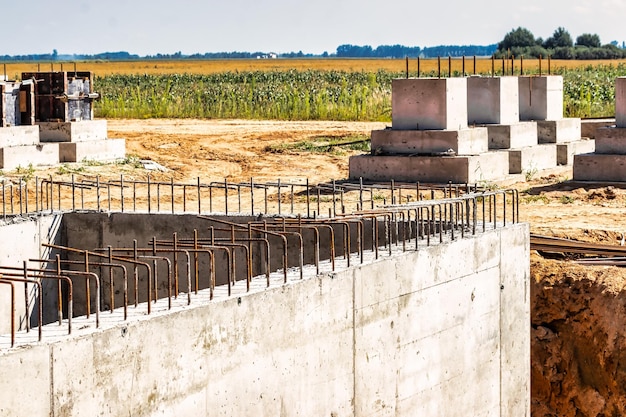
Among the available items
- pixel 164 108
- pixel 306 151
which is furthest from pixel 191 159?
pixel 164 108

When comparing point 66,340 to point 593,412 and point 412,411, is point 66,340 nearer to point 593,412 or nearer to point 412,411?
point 412,411

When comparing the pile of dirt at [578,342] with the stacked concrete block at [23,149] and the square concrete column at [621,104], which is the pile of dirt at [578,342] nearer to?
the square concrete column at [621,104]

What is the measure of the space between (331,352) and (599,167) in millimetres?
12650

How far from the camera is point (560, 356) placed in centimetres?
1484

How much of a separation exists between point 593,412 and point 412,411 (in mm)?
4138

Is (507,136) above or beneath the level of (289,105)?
beneath

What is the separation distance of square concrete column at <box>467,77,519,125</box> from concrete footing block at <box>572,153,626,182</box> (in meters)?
2.42

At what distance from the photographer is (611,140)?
2188 cm

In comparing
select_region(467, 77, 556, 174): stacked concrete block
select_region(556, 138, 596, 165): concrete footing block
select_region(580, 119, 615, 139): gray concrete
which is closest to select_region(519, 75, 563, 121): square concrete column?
select_region(556, 138, 596, 165): concrete footing block

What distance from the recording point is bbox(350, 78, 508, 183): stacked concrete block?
2173 cm

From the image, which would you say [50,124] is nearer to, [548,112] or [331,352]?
[548,112]

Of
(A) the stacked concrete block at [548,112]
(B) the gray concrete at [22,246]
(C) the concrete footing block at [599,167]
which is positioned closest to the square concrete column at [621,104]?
(C) the concrete footing block at [599,167]

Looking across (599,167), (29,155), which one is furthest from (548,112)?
(29,155)

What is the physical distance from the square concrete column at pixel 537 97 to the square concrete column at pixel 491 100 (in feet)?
5.33
